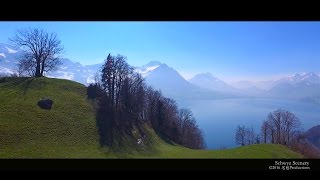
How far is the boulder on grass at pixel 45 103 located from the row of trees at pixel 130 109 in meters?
3.10

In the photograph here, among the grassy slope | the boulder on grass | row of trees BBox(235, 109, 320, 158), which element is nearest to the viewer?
the grassy slope

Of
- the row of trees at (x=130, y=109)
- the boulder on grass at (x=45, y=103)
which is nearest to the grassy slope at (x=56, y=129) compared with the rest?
the boulder on grass at (x=45, y=103)

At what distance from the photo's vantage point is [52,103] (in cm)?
1600

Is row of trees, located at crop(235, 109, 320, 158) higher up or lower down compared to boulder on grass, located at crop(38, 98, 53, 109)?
lower down

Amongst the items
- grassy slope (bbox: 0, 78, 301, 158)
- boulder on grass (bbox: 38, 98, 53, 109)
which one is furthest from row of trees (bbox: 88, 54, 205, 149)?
boulder on grass (bbox: 38, 98, 53, 109)

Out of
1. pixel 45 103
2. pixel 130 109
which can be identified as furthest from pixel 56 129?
pixel 45 103

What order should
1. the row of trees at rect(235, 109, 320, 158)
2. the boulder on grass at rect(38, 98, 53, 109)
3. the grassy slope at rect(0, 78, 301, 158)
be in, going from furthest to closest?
1. the boulder on grass at rect(38, 98, 53, 109)
2. the row of trees at rect(235, 109, 320, 158)
3. the grassy slope at rect(0, 78, 301, 158)

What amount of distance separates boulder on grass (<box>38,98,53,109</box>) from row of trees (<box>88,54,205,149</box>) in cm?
310

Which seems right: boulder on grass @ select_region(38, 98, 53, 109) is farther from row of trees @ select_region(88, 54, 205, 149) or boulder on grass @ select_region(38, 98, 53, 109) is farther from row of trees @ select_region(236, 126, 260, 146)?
row of trees @ select_region(236, 126, 260, 146)

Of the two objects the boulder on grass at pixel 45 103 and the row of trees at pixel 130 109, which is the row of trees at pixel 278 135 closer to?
the row of trees at pixel 130 109

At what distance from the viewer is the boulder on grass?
15470mm

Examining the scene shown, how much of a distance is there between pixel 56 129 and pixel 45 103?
17.8ft

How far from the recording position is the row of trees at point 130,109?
34.1 feet
